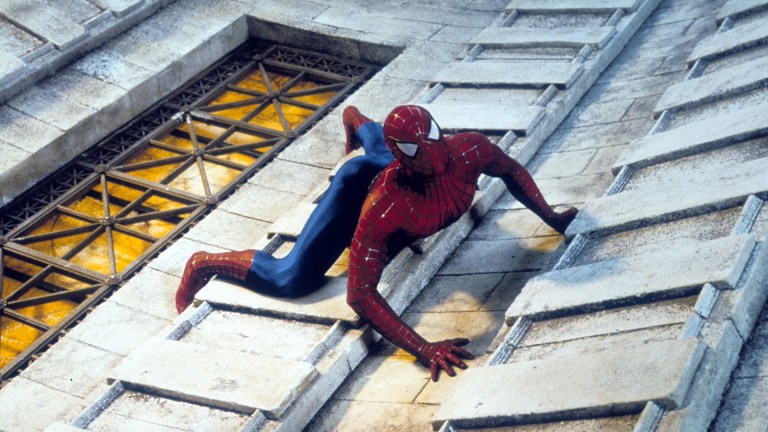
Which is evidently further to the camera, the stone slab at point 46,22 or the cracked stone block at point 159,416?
the stone slab at point 46,22

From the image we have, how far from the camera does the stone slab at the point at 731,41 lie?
12.3m

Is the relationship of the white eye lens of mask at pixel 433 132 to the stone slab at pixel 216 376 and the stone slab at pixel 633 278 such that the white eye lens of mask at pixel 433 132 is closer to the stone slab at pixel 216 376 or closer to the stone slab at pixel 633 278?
the stone slab at pixel 633 278

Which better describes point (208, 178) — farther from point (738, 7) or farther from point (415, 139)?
point (738, 7)

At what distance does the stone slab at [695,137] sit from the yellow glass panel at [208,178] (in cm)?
456

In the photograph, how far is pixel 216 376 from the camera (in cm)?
920

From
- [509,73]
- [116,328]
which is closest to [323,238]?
[116,328]

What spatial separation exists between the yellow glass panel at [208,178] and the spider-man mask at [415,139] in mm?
4647

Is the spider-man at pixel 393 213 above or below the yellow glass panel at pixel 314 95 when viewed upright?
below

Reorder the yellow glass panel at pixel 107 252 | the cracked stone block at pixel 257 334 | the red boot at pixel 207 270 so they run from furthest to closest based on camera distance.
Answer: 1. the yellow glass panel at pixel 107 252
2. the red boot at pixel 207 270
3. the cracked stone block at pixel 257 334

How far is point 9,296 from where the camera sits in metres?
11.5

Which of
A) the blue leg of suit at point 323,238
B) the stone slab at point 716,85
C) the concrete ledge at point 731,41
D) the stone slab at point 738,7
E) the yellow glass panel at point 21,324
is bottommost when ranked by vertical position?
the stone slab at point 716,85

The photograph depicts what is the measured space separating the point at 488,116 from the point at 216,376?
4.60 m

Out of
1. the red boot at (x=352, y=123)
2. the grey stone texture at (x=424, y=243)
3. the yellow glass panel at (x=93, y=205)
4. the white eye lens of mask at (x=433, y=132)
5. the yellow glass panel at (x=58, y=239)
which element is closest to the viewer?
the grey stone texture at (x=424, y=243)

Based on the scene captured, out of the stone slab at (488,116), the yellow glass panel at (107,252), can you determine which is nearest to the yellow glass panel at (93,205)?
the yellow glass panel at (107,252)
